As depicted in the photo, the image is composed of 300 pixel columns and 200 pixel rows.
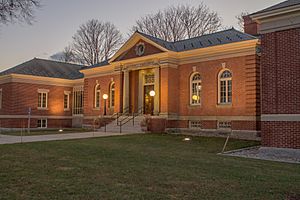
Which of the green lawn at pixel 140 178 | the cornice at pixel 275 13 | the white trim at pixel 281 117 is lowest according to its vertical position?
the green lawn at pixel 140 178

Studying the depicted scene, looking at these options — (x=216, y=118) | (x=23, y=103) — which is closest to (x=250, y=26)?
(x=216, y=118)

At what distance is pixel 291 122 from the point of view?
39.3ft

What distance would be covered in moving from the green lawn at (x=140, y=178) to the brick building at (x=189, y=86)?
156 inches

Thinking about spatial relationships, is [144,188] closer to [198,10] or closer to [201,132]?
[201,132]

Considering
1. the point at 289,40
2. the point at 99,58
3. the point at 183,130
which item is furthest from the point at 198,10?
the point at 289,40

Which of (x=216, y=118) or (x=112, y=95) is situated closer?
(x=216, y=118)

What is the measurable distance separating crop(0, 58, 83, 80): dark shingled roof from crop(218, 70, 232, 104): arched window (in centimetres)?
1833

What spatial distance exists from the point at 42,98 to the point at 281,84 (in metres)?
24.8

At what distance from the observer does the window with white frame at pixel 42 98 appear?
102ft

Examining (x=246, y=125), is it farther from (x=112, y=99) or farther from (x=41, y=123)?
(x=41, y=123)

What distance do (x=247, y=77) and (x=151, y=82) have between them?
28.0 feet

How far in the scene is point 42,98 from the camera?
31359mm

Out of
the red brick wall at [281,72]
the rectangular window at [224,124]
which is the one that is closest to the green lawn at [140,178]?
the red brick wall at [281,72]

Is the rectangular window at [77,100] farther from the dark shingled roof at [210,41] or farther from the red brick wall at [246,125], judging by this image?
the red brick wall at [246,125]
